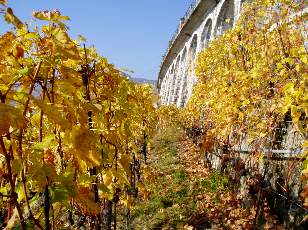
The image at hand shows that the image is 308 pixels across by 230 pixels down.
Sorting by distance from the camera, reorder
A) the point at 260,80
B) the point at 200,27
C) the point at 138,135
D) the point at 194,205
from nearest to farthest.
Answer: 1. the point at 260,80
2. the point at 194,205
3. the point at 138,135
4. the point at 200,27

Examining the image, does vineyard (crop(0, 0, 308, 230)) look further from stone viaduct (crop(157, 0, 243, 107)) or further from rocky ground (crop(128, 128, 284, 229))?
stone viaduct (crop(157, 0, 243, 107))

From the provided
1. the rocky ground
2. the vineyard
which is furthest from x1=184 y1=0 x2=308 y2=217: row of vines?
the rocky ground

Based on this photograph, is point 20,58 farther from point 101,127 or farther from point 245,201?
point 245,201

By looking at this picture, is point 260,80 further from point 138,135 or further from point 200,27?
point 200,27

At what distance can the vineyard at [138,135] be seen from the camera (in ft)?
7.00

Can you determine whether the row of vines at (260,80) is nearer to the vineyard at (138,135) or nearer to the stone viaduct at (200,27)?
the vineyard at (138,135)

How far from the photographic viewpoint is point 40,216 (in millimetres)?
2854

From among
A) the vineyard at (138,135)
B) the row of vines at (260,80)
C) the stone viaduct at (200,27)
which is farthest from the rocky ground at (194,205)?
the stone viaduct at (200,27)

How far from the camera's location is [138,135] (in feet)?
34.3

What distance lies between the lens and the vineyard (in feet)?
7.00

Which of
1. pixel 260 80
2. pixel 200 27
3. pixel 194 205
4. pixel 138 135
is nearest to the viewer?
pixel 260 80

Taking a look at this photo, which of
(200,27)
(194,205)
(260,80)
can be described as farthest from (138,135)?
(200,27)

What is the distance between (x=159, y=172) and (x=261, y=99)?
19.4 ft

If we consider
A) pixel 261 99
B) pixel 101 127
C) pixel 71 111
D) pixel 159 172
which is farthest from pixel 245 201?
pixel 71 111
